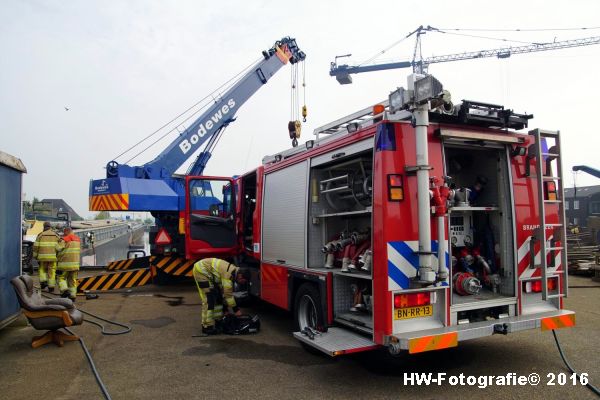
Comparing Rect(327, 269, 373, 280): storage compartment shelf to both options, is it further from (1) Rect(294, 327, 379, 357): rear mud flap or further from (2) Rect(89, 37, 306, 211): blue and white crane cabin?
(2) Rect(89, 37, 306, 211): blue and white crane cabin

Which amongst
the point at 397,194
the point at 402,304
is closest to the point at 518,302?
the point at 402,304

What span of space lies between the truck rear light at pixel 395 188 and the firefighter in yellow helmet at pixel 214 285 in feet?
10.0

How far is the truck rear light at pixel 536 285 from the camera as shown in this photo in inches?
178

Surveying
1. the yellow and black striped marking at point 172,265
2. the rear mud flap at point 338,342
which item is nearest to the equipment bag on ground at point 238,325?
the rear mud flap at point 338,342

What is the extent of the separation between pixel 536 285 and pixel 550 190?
1.06m

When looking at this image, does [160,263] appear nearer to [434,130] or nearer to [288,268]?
[288,268]

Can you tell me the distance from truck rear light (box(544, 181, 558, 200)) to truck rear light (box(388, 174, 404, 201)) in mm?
1944

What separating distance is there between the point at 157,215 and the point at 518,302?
28.2 ft

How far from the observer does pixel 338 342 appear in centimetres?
417

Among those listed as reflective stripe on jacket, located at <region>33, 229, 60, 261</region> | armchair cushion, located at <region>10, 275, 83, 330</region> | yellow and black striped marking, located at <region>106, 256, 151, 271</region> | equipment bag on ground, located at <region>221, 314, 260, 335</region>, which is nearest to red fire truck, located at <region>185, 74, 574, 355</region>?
equipment bag on ground, located at <region>221, 314, 260, 335</region>

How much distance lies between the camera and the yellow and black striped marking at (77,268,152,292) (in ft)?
31.2

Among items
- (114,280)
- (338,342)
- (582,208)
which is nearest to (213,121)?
(114,280)

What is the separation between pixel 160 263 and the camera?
1025 cm

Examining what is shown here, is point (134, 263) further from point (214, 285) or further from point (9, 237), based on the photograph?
point (214, 285)
